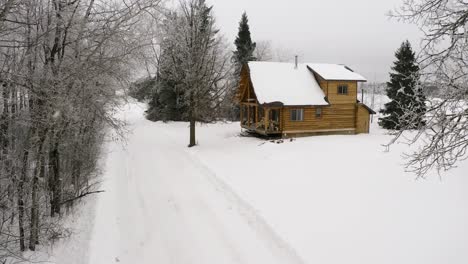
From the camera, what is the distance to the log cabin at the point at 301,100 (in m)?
26.3

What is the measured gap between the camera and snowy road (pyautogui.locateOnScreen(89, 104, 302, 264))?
816 cm

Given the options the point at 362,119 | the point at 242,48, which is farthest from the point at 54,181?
the point at 242,48

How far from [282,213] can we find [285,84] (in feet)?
60.3

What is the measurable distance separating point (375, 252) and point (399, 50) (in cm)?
3025

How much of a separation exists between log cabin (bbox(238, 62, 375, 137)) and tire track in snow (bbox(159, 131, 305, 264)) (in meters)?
11.5

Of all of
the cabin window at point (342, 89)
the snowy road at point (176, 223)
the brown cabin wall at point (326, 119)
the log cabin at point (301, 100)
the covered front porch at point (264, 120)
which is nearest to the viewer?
the snowy road at point (176, 223)

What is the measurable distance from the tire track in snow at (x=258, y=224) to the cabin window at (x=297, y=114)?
12.4 metres

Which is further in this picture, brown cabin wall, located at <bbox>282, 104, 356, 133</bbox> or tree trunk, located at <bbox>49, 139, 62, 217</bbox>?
brown cabin wall, located at <bbox>282, 104, 356, 133</bbox>

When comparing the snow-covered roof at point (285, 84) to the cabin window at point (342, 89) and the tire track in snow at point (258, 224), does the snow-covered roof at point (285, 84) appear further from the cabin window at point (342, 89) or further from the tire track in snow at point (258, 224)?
the tire track in snow at point (258, 224)

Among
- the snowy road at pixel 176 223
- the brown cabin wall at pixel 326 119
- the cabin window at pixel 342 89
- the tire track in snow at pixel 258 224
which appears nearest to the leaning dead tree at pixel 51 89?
the snowy road at pixel 176 223

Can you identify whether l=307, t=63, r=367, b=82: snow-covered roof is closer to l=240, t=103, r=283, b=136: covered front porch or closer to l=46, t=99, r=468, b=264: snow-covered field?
l=240, t=103, r=283, b=136: covered front porch

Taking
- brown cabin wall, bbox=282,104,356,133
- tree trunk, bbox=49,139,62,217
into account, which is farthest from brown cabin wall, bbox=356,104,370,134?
tree trunk, bbox=49,139,62,217

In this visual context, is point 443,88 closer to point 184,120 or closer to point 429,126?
point 429,126

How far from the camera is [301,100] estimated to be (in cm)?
2644
